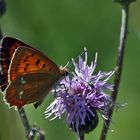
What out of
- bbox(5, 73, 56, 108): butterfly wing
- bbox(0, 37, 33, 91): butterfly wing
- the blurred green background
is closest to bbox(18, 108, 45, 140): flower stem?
bbox(5, 73, 56, 108): butterfly wing

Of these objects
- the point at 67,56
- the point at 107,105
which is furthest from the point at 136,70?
the point at 107,105

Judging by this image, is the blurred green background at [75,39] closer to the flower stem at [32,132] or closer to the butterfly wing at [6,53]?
the flower stem at [32,132]

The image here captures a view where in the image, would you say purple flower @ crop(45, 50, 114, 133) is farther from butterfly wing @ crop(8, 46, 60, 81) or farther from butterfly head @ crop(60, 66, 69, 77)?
butterfly wing @ crop(8, 46, 60, 81)

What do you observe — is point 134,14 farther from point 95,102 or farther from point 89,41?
point 95,102

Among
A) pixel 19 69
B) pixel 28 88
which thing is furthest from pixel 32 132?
pixel 19 69

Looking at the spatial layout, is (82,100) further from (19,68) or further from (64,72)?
(19,68)

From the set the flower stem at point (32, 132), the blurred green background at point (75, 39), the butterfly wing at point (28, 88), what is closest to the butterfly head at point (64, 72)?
the butterfly wing at point (28, 88)
